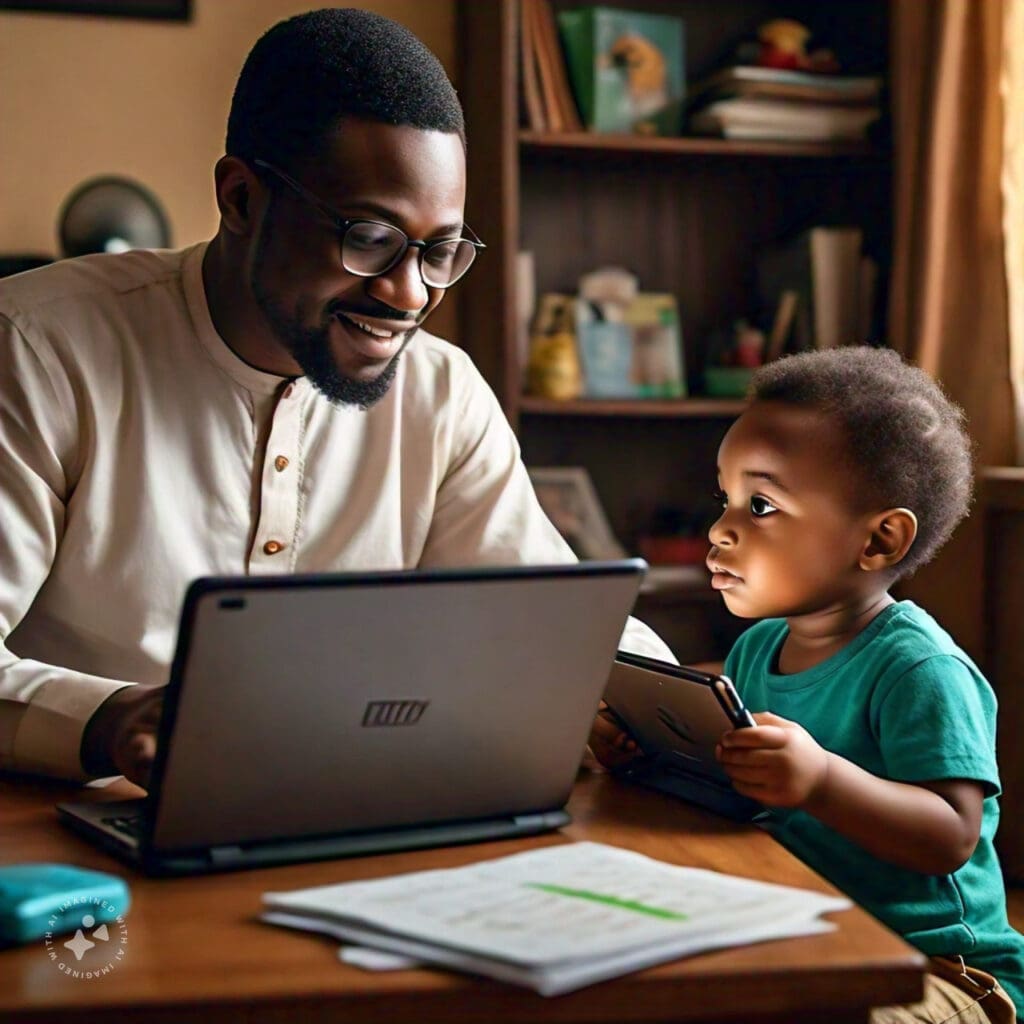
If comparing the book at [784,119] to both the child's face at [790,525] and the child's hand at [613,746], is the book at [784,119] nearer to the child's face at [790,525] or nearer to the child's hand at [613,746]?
the child's face at [790,525]

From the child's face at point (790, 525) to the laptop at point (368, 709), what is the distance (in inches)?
18.2

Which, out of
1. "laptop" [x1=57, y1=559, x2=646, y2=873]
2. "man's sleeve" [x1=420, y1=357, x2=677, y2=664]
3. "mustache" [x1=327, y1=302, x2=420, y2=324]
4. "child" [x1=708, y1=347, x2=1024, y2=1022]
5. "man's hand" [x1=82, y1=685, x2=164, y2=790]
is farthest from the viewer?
"man's sleeve" [x1=420, y1=357, x2=677, y2=664]

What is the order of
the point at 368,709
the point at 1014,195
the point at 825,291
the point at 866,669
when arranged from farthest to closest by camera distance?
the point at 825,291, the point at 1014,195, the point at 866,669, the point at 368,709

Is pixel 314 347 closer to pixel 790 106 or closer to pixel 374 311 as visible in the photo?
pixel 374 311

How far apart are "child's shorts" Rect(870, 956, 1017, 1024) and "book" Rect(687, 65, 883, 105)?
2.08 metres

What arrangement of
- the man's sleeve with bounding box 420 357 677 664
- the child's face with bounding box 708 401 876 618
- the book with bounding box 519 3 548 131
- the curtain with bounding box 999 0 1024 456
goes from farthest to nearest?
the book with bounding box 519 3 548 131, the curtain with bounding box 999 0 1024 456, the man's sleeve with bounding box 420 357 677 664, the child's face with bounding box 708 401 876 618

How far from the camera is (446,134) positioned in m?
1.54

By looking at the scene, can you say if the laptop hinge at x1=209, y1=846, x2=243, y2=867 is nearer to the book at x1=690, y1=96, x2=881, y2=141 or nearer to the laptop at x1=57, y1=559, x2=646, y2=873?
the laptop at x1=57, y1=559, x2=646, y2=873

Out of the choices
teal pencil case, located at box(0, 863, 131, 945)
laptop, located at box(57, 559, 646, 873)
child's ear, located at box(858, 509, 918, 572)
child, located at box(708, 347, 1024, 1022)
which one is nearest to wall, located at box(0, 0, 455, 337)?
child, located at box(708, 347, 1024, 1022)

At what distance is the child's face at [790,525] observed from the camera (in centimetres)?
145

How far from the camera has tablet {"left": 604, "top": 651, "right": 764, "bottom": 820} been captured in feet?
3.62

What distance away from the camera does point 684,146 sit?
2.96 metres

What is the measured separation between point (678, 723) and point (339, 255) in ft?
2.12

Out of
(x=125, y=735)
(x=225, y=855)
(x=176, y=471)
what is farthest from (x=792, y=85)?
(x=225, y=855)
